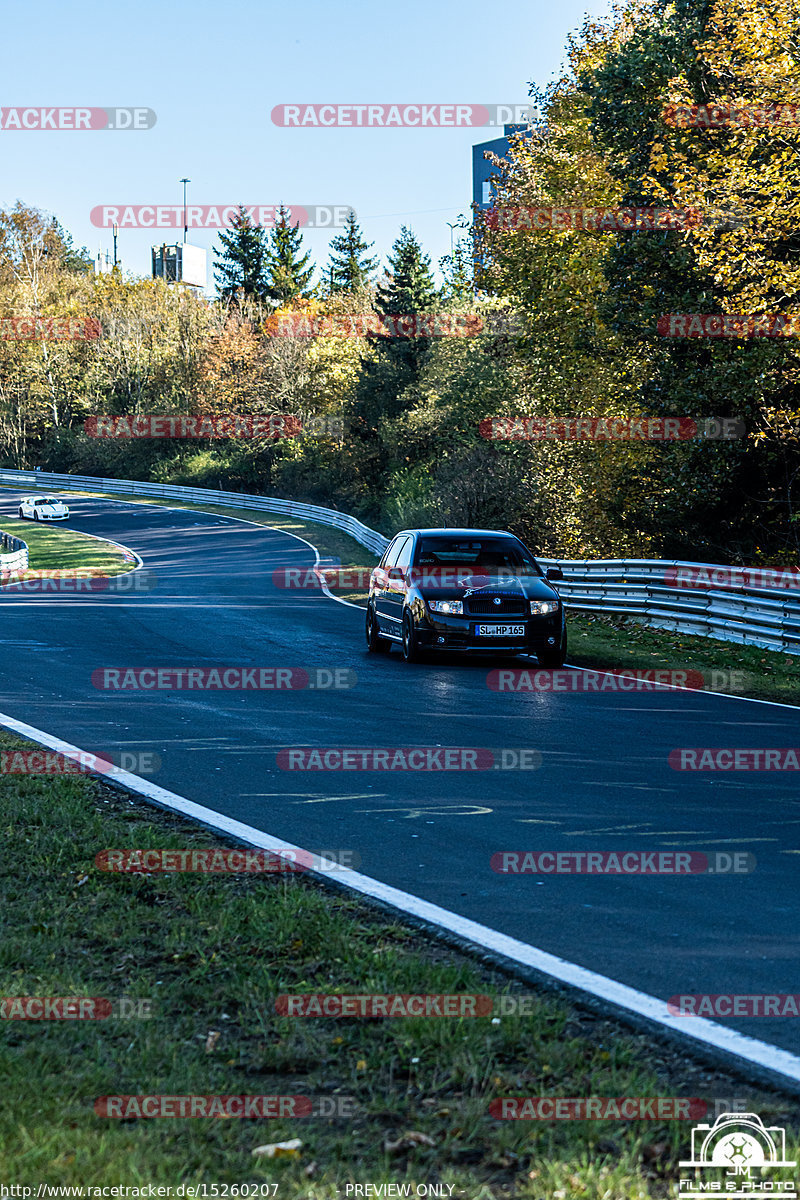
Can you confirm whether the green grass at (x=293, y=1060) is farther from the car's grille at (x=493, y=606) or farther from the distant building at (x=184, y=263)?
the distant building at (x=184, y=263)

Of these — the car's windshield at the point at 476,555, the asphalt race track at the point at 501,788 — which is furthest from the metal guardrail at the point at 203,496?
the asphalt race track at the point at 501,788

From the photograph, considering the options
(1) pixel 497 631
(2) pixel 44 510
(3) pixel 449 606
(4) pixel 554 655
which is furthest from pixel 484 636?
(2) pixel 44 510

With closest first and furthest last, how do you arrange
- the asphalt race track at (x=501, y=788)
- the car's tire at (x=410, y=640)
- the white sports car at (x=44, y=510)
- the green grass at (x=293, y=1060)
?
the green grass at (x=293, y=1060) < the asphalt race track at (x=501, y=788) < the car's tire at (x=410, y=640) < the white sports car at (x=44, y=510)

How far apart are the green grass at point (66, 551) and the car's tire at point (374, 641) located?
833 inches

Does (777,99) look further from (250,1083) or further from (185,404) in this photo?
(185,404)

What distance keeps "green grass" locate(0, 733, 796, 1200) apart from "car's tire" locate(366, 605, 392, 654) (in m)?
11.4

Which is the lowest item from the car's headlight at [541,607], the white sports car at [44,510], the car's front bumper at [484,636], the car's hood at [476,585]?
the car's front bumper at [484,636]

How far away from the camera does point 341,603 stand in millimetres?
26578

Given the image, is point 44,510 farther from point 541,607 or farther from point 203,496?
point 541,607

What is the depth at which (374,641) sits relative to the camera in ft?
57.2

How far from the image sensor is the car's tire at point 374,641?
56.7ft

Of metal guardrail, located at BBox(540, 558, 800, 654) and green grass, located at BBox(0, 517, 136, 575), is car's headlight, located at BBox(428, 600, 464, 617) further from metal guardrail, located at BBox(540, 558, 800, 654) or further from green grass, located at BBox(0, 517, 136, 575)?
green grass, located at BBox(0, 517, 136, 575)

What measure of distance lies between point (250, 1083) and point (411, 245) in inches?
2203

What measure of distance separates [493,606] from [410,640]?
1.20 metres
